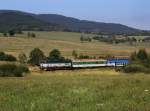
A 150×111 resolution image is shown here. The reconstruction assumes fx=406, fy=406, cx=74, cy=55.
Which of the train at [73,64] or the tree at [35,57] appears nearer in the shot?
the train at [73,64]

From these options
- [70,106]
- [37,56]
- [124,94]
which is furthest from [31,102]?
[37,56]

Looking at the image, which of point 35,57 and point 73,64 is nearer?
point 73,64

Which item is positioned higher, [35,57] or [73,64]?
[73,64]

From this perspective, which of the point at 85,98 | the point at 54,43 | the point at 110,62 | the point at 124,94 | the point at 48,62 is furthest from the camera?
the point at 54,43

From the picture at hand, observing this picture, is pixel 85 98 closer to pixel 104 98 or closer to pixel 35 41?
pixel 104 98

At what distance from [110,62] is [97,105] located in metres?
82.7

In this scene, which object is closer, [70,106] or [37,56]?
[70,106]

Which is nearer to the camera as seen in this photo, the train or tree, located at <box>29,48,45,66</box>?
the train

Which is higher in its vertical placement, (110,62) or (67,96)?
(67,96)

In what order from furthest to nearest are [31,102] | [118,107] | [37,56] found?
1. [37,56]
2. [31,102]
3. [118,107]

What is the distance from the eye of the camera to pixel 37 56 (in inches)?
3974

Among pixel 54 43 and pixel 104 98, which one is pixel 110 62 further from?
pixel 104 98

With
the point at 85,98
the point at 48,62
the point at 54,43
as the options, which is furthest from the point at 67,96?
the point at 54,43

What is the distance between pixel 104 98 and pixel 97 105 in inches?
57.3
